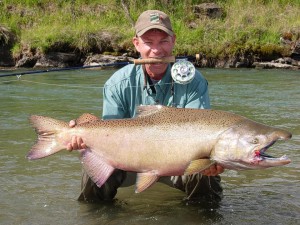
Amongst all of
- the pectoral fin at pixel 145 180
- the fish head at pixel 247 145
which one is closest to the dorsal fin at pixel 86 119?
the pectoral fin at pixel 145 180

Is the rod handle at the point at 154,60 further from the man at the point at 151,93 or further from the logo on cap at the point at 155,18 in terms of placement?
the logo on cap at the point at 155,18

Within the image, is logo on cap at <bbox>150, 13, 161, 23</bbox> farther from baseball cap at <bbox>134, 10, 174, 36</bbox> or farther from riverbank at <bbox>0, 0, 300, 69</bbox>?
riverbank at <bbox>0, 0, 300, 69</bbox>

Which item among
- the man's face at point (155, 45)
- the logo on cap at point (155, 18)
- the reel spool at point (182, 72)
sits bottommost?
the reel spool at point (182, 72)

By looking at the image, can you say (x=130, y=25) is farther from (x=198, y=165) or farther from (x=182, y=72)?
(x=198, y=165)

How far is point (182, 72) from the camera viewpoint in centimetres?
376

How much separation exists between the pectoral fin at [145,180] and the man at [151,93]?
26.4 inches

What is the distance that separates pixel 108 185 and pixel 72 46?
14.8 meters

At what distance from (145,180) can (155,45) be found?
3.80ft

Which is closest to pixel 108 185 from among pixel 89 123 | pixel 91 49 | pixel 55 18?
pixel 89 123

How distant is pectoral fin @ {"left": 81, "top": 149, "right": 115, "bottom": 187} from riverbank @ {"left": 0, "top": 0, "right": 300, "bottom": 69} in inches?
525

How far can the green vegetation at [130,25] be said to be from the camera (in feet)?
58.3

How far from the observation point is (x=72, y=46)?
18.2 m

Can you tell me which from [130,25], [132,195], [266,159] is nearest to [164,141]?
[266,159]

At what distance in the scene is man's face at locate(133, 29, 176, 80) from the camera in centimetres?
383
